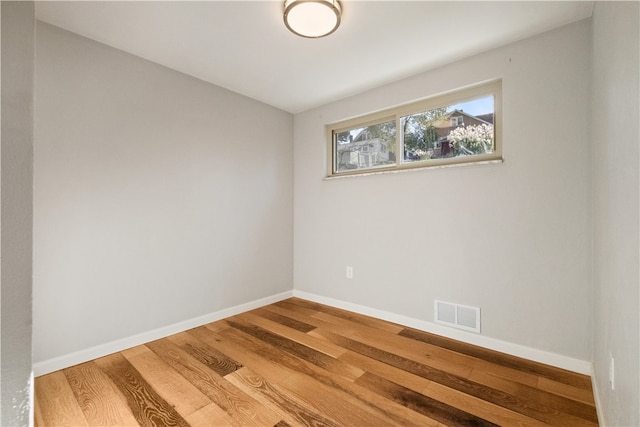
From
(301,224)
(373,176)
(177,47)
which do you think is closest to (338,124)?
(373,176)

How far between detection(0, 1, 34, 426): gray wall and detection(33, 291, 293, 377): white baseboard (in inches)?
55.5

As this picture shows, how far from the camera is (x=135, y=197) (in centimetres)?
220

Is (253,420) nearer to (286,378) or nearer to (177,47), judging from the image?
(286,378)

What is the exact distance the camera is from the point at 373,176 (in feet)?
9.12

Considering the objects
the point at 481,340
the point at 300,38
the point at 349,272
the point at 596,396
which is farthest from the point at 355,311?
the point at 300,38

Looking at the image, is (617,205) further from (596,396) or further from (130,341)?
(130,341)

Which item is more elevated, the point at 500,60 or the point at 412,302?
the point at 500,60

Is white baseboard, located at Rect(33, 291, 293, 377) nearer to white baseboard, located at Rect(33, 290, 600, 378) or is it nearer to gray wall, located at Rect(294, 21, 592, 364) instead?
white baseboard, located at Rect(33, 290, 600, 378)

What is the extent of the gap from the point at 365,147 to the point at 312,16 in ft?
4.97

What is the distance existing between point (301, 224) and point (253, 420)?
2.23m

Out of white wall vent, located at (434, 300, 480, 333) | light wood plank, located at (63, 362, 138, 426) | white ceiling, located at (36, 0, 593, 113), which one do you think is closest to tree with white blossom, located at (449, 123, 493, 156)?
white ceiling, located at (36, 0, 593, 113)

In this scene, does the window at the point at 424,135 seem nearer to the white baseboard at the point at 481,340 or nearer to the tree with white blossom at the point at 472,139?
the tree with white blossom at the point at 472,139

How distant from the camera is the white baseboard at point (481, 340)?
182 centimetres

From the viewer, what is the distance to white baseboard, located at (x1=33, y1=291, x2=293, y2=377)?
1.82 meters
